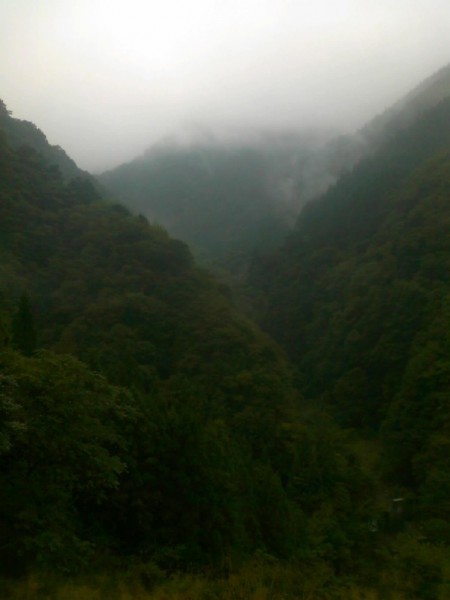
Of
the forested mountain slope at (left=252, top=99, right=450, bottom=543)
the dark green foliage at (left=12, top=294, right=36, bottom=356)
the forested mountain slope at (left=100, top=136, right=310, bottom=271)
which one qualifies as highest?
the forested mountain slope at (left=100, top=136, right=310, bottom=271)

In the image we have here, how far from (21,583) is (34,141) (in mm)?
61269

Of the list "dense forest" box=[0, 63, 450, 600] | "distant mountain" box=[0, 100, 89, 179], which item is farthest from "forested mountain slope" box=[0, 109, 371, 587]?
"distant mountain" box=[0, 100, 89, 179]

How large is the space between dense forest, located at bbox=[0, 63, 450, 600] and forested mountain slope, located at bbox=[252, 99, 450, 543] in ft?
0.58

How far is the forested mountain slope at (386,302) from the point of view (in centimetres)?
3328

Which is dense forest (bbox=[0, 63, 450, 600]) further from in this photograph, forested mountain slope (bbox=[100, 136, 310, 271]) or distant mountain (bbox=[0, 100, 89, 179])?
forested mountain slope (bbox=[100, 136, 310, 271])

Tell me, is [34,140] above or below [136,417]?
above

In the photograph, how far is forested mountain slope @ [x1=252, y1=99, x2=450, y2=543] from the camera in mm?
33281

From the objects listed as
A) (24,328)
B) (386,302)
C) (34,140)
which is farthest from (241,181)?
(24,328)

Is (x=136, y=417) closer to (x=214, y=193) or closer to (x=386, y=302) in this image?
(x=386, y=302)

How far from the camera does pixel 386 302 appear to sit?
46688mm

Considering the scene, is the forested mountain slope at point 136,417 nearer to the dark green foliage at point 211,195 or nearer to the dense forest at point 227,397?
the dense forest at point 227,397

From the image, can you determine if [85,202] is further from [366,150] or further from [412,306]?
[366,150]

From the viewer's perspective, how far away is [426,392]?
116ft

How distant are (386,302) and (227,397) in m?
17.6
